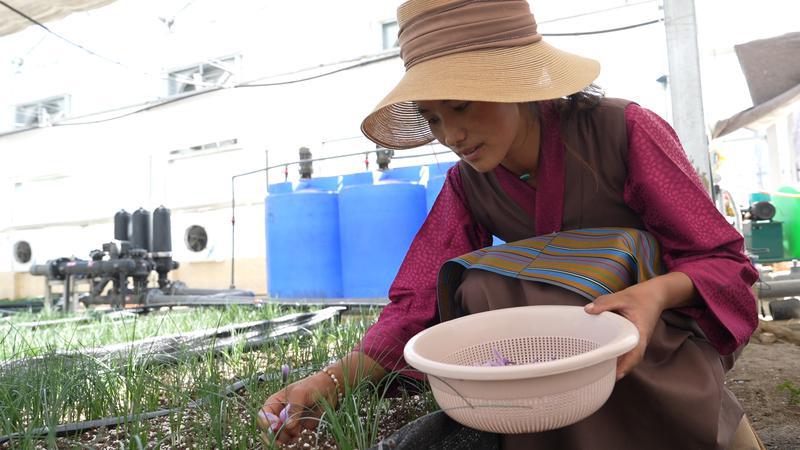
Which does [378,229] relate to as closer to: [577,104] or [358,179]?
[358,179]

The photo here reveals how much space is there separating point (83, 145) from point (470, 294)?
328 inches

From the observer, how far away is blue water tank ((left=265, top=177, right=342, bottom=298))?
134 inches

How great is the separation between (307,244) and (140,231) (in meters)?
2.10

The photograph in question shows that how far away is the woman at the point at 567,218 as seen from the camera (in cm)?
81

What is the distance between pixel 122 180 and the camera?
25.0 ft

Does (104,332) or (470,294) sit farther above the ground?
(470,294)

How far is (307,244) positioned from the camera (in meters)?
3.41

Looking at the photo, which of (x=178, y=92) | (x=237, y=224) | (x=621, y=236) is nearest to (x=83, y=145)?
(x=178, y=92)

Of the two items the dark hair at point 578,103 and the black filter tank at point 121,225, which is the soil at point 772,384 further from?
the black filter tank at point 121,225

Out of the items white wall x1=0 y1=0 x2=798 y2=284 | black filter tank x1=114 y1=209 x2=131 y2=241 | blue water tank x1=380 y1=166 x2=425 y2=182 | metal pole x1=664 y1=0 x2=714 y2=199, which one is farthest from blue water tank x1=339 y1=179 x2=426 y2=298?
black filter tank x1=114 y1=209 x2=131 y2=241

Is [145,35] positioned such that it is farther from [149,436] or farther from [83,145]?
[149,436]

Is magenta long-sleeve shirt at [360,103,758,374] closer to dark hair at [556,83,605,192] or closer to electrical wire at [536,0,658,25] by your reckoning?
dark hair at [556,83,605,192]

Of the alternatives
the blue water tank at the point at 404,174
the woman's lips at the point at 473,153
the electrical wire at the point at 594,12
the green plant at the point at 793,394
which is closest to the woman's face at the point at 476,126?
the woman's lips at the point at 473,153

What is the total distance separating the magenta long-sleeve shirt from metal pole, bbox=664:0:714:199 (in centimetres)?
113
